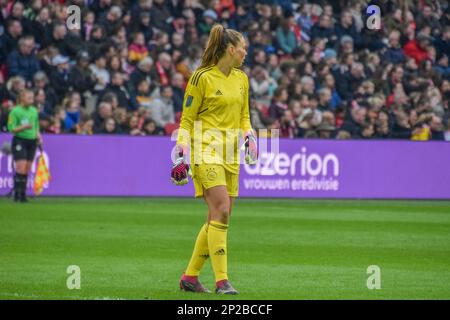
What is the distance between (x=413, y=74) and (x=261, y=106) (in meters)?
4.55

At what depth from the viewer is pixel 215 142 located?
1020cm

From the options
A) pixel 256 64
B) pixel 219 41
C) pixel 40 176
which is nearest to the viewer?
pixel 219 41

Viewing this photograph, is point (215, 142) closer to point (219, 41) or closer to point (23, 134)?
point (219, 41)

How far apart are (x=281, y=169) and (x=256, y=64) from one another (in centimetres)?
347

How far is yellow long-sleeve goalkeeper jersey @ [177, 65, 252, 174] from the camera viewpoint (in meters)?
10.2

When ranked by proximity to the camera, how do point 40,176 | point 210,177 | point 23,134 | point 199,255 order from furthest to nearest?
1. point 40,176
2. point 23,134
3. point 199,255
4. point 210,177

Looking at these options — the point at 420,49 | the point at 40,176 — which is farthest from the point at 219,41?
the point at 420,49

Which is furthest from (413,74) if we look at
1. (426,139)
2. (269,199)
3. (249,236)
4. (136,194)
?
(249,236)

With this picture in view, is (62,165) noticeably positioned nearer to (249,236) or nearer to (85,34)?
(85,34)

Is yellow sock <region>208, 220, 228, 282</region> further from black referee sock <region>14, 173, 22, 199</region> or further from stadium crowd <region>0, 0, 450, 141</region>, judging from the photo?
stadium crowd <region>0, 0, 450, 141</region>

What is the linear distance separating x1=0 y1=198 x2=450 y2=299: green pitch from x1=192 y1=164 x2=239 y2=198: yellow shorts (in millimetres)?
1034

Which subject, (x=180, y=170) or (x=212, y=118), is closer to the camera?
(x=180, y=170)

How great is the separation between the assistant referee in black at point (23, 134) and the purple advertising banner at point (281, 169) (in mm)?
810

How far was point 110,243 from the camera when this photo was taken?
48.8 ft
